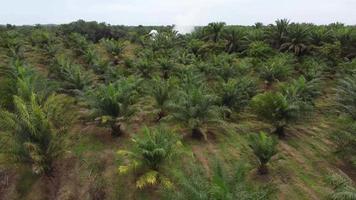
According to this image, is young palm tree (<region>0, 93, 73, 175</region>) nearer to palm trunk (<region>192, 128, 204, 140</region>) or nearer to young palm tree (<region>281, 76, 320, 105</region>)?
palm trunk (<region>192, 128, 204, 140</region>)

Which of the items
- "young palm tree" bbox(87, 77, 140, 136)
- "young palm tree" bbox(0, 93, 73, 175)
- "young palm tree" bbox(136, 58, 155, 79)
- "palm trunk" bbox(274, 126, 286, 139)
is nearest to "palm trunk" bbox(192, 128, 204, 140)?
"young palm tree" bbox(87, 77, 140, 136)

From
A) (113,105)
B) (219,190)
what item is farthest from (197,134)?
(219,190)

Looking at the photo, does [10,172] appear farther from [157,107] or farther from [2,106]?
[157,107]

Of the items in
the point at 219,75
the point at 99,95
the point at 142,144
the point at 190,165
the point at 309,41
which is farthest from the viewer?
the point at 309,41

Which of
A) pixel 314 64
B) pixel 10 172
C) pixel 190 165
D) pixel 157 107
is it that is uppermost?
pixel 314 64

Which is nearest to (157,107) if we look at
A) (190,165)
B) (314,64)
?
(190,165)

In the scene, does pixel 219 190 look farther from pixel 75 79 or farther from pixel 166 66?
Result: pixel 166 66
